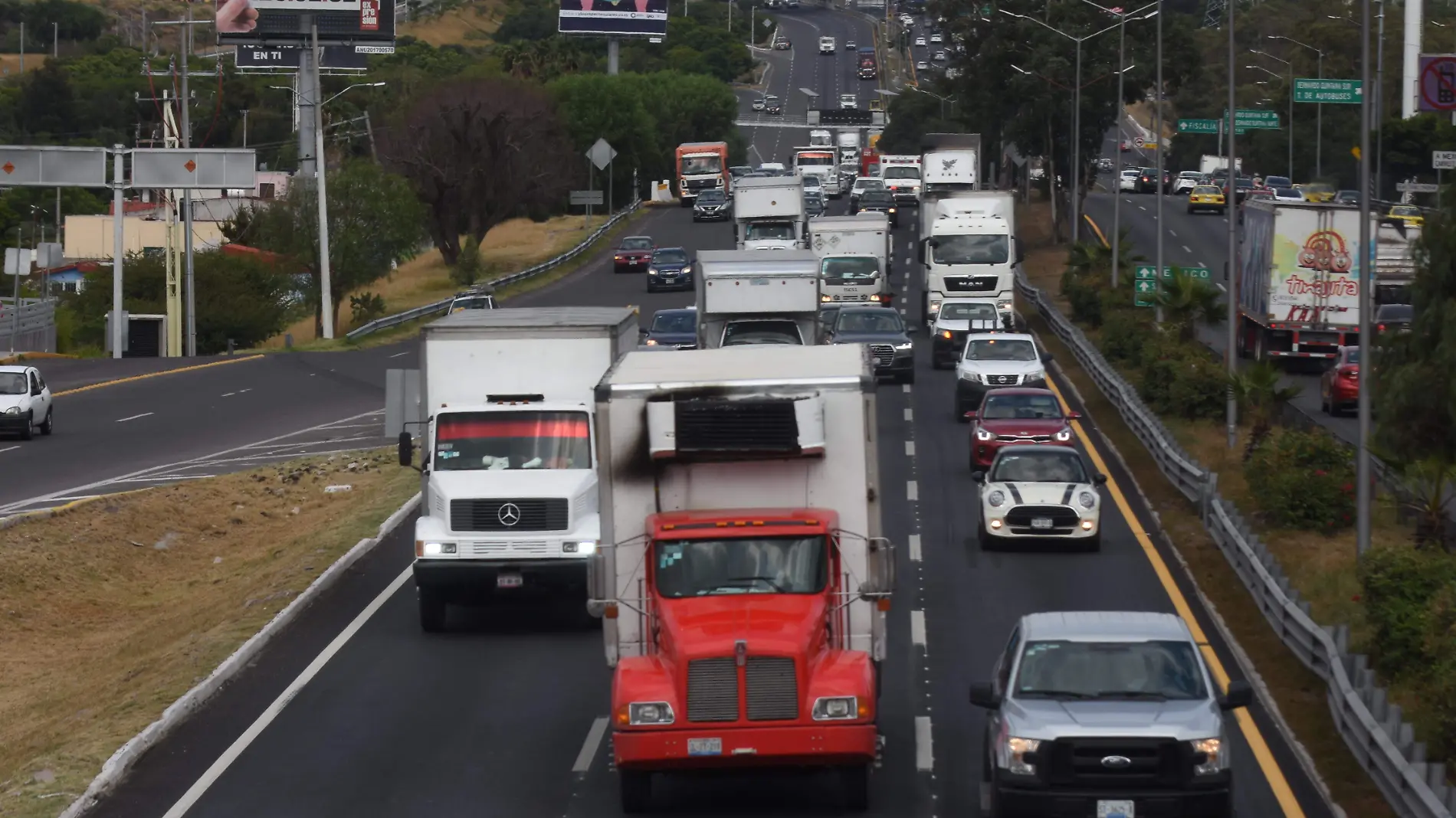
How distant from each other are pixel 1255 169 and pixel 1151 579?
104867 millimetres

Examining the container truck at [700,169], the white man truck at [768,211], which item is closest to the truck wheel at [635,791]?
the white man truck at [768,211]

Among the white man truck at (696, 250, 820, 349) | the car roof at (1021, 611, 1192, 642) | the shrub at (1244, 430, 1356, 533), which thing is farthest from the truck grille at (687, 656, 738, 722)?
the white man truck at (696, 250, 820, 349)

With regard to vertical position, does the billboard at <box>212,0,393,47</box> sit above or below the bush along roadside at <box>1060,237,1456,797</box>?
above

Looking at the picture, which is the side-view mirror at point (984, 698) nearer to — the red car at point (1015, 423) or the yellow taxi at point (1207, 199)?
the red car at point (1015, 423)

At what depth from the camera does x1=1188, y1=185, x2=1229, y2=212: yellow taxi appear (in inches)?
3588

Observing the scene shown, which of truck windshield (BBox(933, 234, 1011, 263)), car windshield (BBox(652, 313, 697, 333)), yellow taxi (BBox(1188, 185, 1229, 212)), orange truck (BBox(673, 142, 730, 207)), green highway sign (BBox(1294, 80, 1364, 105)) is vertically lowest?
car windshield (BBox(652, 313, 697, 333))

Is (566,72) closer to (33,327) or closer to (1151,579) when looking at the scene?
(33,327)

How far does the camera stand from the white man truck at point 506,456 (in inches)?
847

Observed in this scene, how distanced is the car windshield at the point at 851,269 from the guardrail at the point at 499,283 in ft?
47.1

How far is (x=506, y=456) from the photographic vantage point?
22.1 m

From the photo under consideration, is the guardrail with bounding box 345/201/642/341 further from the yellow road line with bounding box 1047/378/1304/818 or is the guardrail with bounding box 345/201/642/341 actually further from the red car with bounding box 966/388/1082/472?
the yellow road line with bounding box 1047/378/1304/818

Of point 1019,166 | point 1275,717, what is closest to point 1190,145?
point 1019,166

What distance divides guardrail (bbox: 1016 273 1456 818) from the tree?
6064cm

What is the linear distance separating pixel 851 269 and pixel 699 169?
51.1 metres
